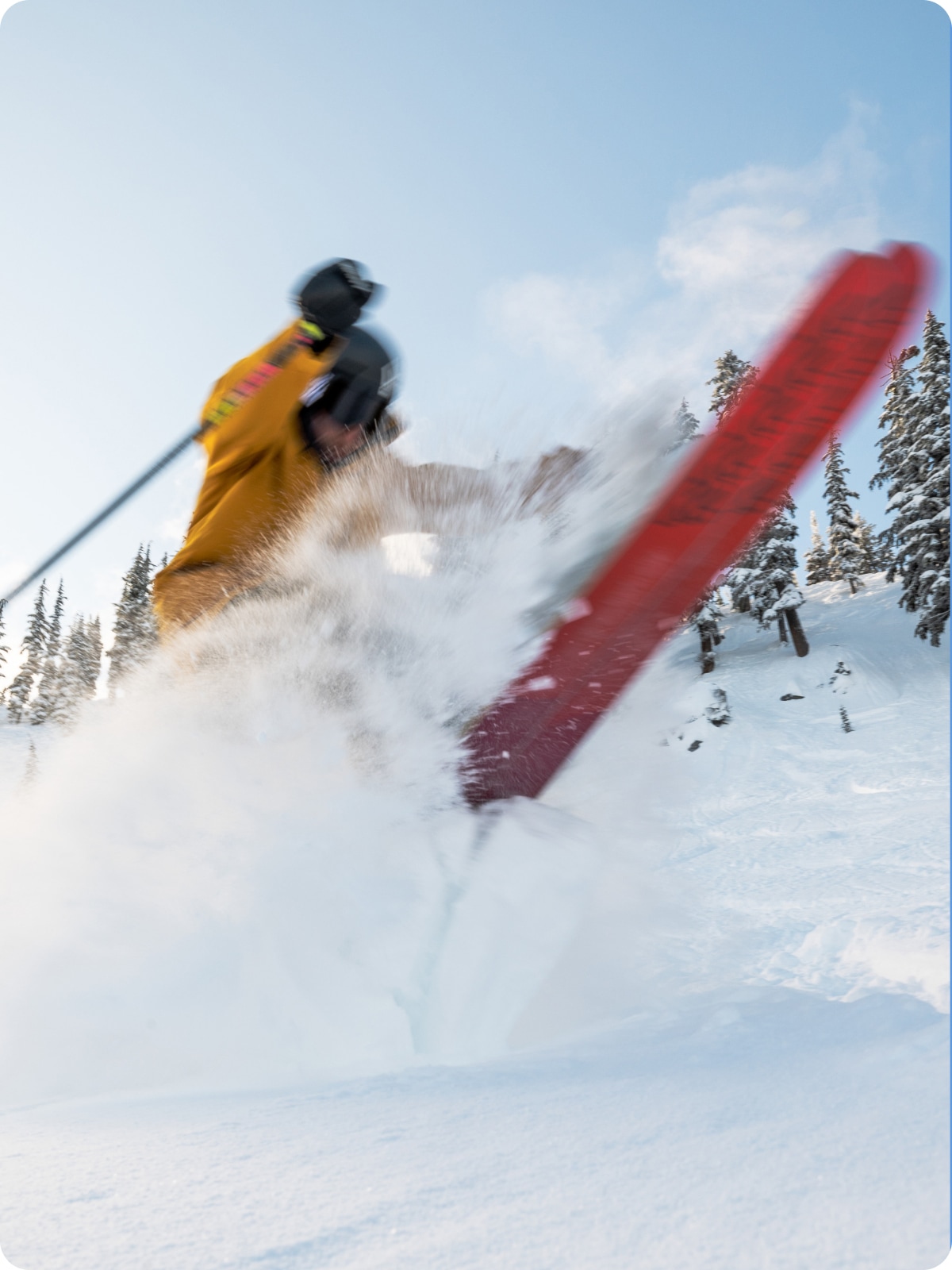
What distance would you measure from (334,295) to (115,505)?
87.1 inches

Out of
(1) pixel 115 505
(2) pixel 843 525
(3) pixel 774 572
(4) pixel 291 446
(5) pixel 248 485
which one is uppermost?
(2) pixel 843 525

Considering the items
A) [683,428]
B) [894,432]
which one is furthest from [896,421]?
[683,428]

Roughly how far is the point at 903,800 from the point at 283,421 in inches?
292

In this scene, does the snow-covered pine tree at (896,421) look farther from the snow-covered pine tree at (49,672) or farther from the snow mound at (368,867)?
the snow-covered pine tree at (49,672)

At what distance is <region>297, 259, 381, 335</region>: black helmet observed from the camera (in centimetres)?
264

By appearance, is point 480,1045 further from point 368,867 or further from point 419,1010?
point 368,867

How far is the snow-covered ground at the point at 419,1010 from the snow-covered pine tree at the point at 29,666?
3306 centimetres

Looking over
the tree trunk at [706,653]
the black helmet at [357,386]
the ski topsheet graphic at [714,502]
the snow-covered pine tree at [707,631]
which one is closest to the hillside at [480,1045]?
the ski topsheet graphic at [714,502]

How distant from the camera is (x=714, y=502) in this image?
106 inches

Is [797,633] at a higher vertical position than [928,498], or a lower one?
lower

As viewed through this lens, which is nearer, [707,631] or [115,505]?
[115,505]

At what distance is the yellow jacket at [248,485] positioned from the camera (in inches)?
108

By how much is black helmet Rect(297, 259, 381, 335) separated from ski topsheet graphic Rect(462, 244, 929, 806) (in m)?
1.42

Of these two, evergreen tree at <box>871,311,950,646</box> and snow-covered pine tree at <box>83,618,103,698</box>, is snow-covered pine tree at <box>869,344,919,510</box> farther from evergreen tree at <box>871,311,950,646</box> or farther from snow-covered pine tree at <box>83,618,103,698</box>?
snow-covered pine tree at <box>83,618,103,698</box>
